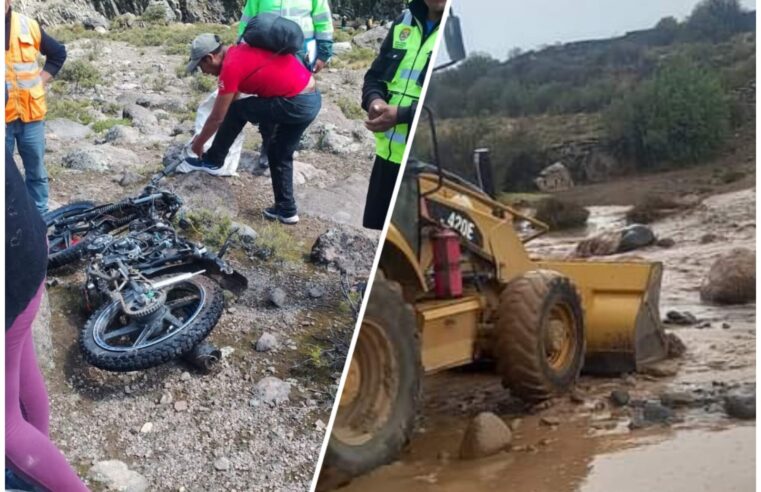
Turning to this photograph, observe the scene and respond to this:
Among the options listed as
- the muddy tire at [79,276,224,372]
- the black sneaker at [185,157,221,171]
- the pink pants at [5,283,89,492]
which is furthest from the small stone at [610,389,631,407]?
the pink pants at [5,283,89,492]

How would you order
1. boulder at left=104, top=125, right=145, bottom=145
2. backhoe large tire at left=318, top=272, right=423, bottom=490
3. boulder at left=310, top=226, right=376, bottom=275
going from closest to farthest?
backhoe large tire at left=318, top=272, right=423, bottom=490
boulder at left=310, top=226, right=376, bottom=275
boulder at left=104, top=125, right=145, bottom=145

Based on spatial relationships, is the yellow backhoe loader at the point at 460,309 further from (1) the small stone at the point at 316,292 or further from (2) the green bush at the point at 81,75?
(2) the green bush at the point at 81,75

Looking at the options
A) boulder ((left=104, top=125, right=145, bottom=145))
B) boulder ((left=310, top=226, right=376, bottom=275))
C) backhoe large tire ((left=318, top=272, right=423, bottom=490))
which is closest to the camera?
backhoe large tire ((left=318, top=272, right=423, bottom=490))

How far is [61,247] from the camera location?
6.01ft

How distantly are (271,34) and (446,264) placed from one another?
546 mm

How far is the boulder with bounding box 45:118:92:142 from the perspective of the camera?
187 cm

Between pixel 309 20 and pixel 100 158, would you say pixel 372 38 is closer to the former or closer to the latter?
pixel 309 20

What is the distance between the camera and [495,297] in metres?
1.85

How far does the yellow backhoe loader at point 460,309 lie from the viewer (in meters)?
1.72

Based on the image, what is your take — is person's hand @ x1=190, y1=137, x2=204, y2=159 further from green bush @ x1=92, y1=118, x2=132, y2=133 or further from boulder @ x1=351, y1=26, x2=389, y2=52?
boulder @ x1=351, y1=26, x2=389, y2=52

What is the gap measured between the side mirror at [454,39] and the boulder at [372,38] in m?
0.16

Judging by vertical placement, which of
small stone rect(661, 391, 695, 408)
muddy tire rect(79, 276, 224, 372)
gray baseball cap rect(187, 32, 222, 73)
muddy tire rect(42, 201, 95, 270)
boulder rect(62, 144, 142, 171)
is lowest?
small stone rect(661, 391, 695, 408)

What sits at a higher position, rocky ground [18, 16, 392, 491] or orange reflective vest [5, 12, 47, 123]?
orange reflective vest [5, 12, 47, 123]

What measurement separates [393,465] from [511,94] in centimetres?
69
